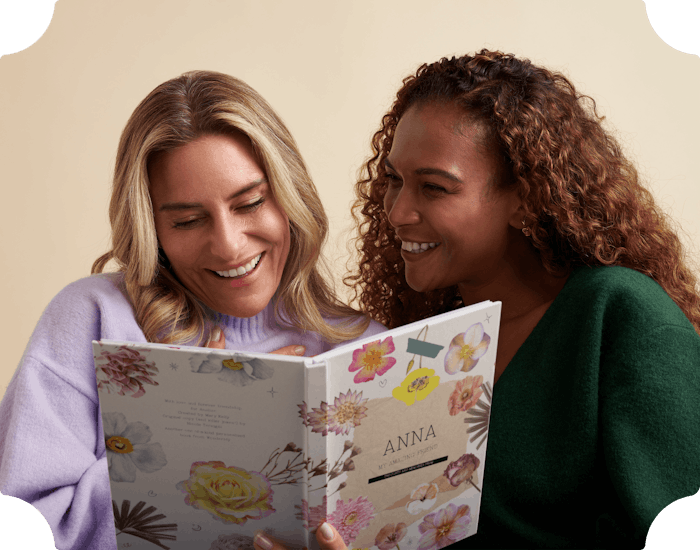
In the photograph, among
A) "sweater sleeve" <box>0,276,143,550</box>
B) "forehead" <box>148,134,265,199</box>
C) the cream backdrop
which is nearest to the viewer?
"sweater sleeve" <box>0,276,143,550</box>

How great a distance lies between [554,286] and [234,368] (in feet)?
3.13

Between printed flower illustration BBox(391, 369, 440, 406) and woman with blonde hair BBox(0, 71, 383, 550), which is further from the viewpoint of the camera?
woman with blonde hair BBox(0, 71, 383, 550)

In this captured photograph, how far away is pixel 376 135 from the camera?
2.04 metres

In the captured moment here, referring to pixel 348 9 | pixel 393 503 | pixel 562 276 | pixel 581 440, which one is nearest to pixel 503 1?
pixel 348 9

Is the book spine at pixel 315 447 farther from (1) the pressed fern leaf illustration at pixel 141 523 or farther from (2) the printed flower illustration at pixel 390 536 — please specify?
(1) the pressed fern leaf illustration at pixel 141 523

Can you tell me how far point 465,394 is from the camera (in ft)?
4.30

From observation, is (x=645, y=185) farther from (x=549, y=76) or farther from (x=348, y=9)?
(x=348, y=9)

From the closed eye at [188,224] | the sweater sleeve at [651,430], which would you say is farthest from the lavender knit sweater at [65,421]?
the sweater sleeve at [651,430]

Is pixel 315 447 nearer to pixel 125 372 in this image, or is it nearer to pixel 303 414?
pixel 303 414

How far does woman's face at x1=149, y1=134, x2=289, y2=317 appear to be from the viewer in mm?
1471

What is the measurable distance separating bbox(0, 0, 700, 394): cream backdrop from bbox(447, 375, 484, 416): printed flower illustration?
1.15 m

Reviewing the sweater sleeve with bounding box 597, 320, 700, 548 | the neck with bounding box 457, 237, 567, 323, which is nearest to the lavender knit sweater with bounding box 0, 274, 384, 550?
the neck with bounding box 457, 237, 567, 323

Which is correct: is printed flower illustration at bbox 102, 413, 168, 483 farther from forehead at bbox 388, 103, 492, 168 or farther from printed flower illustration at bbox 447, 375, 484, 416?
forehead at bbox 388, 103, 492, 168

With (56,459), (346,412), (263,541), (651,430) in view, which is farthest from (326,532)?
(651,430)
